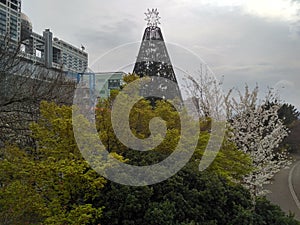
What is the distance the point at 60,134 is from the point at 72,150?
34 cm

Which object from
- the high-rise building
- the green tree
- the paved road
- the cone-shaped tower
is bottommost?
the paved road

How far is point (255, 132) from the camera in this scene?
367 inches

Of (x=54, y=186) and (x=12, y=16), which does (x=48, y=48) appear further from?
(x=54, y=186)

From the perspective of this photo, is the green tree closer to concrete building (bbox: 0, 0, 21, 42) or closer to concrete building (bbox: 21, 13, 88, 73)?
concrete building (bbox: 0, 0, 21, 42)

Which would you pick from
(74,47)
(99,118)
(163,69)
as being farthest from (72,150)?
(74,47)

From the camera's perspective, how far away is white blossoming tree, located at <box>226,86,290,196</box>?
9.12 metres

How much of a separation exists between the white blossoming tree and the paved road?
189cm

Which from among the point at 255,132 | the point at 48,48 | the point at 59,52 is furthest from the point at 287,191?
the point at 59,52

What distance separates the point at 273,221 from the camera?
589cm

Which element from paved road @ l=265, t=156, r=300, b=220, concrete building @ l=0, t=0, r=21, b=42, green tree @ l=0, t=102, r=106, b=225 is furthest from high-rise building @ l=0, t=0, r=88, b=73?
paved road @ l=265, t=156, r=300, b=220

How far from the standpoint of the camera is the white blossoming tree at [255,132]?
9.12m

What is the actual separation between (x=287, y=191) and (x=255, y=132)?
6575mm

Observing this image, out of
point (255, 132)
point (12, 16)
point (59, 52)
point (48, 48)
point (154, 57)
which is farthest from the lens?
point (59, 52)

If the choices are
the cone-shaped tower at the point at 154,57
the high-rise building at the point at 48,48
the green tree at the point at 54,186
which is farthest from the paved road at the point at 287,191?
the high-rise building at the point at 48,48
